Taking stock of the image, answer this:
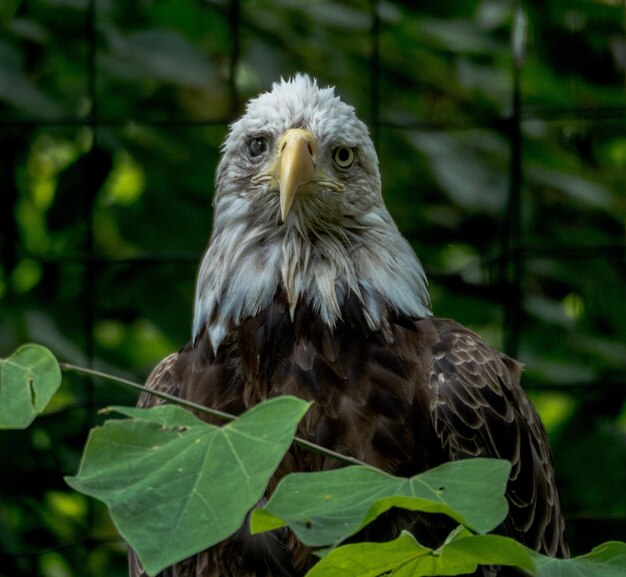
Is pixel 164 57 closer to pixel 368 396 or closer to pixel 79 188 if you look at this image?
pixel 79 188

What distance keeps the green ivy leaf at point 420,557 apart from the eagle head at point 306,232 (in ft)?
3.82

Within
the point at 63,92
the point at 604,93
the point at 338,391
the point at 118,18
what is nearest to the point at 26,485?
the point at 63,92

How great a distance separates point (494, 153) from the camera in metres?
3.18

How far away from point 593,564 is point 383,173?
234cm

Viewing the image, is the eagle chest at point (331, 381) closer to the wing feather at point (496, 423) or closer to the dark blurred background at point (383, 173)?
the wing feather at point (496, 423)

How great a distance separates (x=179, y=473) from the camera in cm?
79

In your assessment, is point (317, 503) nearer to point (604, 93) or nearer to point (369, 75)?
point (369, 75)

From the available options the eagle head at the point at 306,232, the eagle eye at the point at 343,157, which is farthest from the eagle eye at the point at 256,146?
the eagle eye at the point at 343,157

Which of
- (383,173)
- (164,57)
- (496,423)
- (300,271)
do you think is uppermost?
(164,57)

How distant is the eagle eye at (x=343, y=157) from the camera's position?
2.12 meters

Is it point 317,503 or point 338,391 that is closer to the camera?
A: point 317,503

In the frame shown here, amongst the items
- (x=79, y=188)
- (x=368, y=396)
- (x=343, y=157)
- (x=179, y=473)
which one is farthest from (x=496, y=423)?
(x=79, y=188)

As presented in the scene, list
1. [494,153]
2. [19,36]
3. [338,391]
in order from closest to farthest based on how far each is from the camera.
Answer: [338,391] < [19,36] < [494,153]

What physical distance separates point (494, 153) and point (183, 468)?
249 cm
